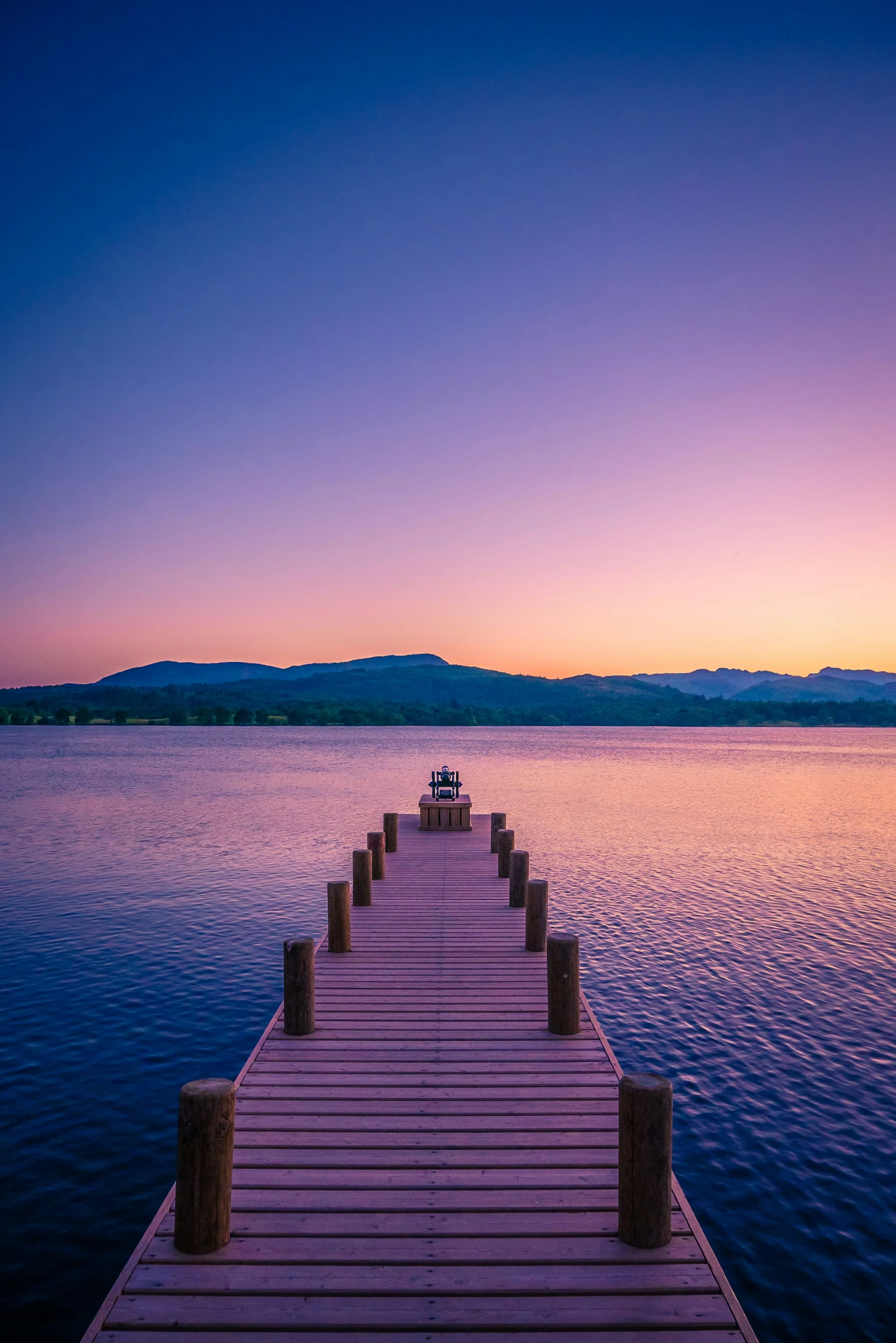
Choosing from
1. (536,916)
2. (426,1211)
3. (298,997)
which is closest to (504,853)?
(536,916)

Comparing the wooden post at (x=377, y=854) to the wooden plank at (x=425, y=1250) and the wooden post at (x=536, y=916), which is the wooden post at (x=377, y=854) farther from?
the wooden plank at (x=425, y=1250)

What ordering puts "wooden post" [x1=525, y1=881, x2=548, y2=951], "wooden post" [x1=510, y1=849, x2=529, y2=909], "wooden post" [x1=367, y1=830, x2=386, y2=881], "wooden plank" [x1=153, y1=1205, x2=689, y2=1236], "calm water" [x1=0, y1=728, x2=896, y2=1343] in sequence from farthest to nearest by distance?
"wooden post" [x1=367, y1=830, x2=386, y2=881], "wooden post" [x1=510, y1=849, x2=529, y2=909], "wooden post" [x1=525, y1=881, x2=548, y2=951], "calm water" [x1=0, y1=728, x2=896, y2=1343], "wooden plank" [x1=153, y1=1205, x2=689, y2=1236]

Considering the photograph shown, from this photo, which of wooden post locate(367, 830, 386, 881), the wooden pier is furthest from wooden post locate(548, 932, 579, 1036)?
wooden post locate(367, 830, 386, 881)

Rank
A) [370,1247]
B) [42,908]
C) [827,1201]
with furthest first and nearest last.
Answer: [42,908] → [827,1201] → [370,1247]

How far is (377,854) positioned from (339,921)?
5.29 m

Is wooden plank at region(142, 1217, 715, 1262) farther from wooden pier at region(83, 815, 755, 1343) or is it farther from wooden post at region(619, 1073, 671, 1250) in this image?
wooden post at region(619, 1073, 671, 1250)

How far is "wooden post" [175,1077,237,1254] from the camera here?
5152mm

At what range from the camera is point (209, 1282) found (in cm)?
491

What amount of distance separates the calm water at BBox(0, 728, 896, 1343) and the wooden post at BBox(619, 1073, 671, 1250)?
2669 mm

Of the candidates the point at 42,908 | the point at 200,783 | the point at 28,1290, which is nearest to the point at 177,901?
the point at 42,908

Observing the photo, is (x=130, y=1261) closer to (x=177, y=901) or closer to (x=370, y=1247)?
(x=370, y=1247)

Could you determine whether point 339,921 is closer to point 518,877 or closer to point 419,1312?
point 518,877

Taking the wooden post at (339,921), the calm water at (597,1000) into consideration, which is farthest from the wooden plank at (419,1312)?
the wooden post at (339,921)

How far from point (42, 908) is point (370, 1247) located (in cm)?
1787
